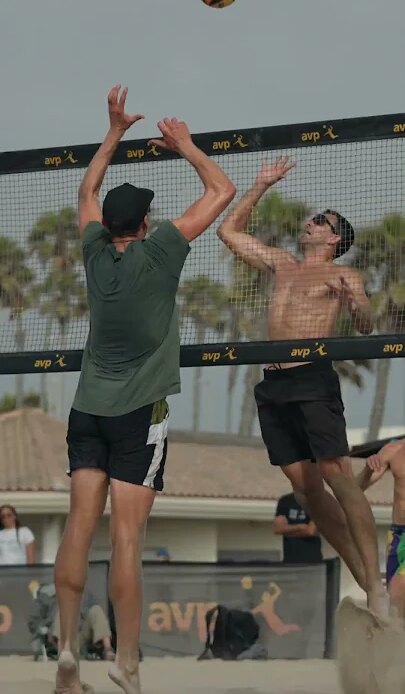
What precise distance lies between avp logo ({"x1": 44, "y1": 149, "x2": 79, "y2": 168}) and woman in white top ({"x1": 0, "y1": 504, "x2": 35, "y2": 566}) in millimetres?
7868

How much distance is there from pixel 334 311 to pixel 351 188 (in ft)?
2.40

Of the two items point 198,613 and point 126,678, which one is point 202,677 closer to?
point 126,678

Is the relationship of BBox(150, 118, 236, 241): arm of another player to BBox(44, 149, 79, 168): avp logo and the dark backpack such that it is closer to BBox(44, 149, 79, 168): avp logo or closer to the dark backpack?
BBox(44, 149, 79, 168): avp logo

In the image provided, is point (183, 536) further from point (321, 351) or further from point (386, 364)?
point (321, 351)

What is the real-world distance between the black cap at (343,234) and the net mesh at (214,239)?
0.04 meters

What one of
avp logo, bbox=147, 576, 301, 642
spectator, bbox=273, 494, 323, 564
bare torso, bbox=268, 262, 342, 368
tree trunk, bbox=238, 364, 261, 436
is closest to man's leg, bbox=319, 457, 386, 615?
bare torso, bbox=268, 262, 342, 368

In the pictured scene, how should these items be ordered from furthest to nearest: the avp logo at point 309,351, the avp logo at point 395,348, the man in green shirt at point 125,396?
the avp logo at point 309,351 → the avp logo at point 395,348 → the man in green shirt at point 125,396

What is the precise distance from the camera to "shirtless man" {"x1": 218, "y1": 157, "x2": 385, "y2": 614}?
25.2 feet

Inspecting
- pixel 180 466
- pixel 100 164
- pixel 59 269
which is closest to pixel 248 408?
pixel 180 466

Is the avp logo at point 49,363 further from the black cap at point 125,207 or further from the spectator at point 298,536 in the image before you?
the spectator at point 298,536

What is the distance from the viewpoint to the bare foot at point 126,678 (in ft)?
20.9

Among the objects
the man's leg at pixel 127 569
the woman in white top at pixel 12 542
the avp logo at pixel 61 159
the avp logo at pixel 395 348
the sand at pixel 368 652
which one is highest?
the avp logo at pixel 61 159

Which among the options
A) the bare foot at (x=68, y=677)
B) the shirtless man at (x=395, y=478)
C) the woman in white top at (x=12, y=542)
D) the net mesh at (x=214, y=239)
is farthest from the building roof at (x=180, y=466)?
the bare foot at (x=68, y=677)

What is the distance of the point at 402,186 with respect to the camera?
777 centimetres
